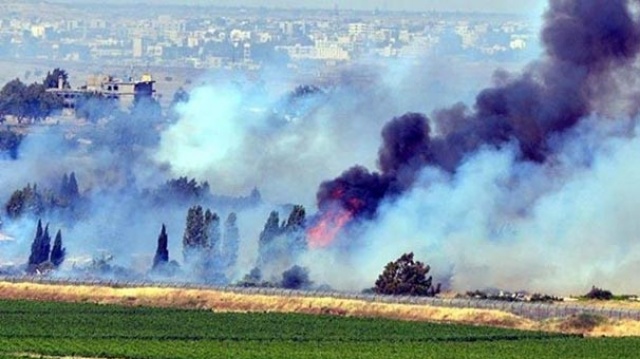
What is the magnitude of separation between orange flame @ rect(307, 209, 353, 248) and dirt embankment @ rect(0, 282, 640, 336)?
12741 mm

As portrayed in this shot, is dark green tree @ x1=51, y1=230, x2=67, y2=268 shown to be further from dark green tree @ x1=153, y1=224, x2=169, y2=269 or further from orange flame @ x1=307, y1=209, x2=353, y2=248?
orange flame @ x1=307, y1=209, x2=353, y2=248

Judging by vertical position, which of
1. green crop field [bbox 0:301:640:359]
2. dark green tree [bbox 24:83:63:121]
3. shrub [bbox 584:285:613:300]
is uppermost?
dark green tree [bbox 24:83:63:121]

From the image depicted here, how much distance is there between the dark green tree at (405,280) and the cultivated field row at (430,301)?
2883 millimetres

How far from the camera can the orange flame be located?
10825 cm

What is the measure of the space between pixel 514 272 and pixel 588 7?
13.3 m

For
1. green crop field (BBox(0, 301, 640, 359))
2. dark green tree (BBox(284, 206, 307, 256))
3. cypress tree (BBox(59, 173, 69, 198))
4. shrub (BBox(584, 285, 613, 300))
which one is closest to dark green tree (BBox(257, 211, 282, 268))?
dark green tree (BBox(284, 206, 307, 256))

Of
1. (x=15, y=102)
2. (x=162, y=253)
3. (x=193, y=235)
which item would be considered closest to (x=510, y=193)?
(x=193, y=235)

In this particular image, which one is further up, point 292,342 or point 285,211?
point 285,211

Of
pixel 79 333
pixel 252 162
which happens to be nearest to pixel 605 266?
pixel 79 333

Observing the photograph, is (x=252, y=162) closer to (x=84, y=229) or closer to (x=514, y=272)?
(x=84, y=229)

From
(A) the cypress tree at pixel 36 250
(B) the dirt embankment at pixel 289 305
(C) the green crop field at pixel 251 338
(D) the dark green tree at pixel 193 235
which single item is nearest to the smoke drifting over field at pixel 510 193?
(D) the dark green tree at pixel 193 235

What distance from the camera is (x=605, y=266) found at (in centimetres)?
10400

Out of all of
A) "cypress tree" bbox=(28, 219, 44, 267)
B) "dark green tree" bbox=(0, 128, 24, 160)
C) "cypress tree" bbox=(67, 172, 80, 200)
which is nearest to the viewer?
"cypress tree" bbox=(28, 219, 44, 267)

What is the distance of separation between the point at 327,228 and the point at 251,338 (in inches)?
1056
